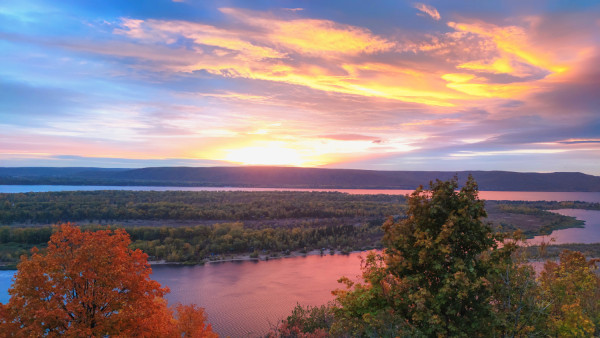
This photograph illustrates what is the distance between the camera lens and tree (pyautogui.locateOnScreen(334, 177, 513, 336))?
7.87 m

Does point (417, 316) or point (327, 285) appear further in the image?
point (327, 285)

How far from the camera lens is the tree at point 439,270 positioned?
7.87m

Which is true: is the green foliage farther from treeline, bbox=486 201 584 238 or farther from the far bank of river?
treeline, bbox=486 201 584 238

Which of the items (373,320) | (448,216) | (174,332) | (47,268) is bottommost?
(174,332)

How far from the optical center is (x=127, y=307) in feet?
30.2

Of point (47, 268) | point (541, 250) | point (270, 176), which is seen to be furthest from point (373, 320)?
point (270, 176)

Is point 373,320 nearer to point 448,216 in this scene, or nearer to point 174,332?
point 448,216

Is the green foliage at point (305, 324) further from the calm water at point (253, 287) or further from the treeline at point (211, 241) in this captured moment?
the treeline at point (211, 241)

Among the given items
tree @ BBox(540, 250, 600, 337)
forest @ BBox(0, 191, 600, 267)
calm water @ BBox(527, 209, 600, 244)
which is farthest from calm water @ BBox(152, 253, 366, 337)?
calm water @ BBox(527, 209, 600, 244)

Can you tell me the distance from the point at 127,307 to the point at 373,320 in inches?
250

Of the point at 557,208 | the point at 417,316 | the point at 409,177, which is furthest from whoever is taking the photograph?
the point at 409,177

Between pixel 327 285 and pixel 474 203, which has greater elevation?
pixel 474 203

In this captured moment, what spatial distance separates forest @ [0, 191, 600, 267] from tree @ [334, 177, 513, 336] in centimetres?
1928

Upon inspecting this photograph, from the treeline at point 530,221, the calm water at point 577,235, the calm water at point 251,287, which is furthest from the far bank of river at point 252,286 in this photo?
the treeline at point 530,221
